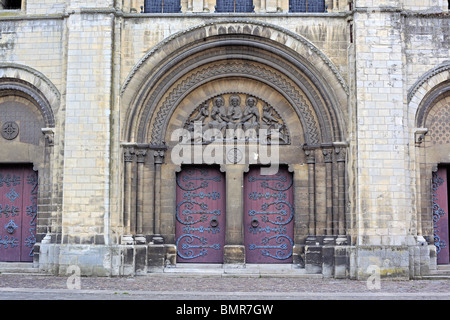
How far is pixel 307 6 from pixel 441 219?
6.60 m

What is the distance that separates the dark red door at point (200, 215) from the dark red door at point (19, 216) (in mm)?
3892

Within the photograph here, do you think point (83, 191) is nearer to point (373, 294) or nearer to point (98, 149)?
point (98, 149)

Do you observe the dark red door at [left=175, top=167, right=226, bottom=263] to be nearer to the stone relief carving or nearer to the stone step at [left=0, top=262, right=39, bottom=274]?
the stone relief carving

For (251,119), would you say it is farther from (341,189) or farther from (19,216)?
(19,216)

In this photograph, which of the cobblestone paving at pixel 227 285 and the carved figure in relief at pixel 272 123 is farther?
the carved figure in relief at pixel 272 123

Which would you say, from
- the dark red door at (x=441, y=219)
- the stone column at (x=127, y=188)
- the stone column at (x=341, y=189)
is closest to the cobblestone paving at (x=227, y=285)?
the stone column at (x=127, y=188)

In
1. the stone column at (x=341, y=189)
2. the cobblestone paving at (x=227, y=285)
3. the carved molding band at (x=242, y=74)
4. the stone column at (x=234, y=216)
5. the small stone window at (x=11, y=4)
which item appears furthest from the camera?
the small stone window at (x=11, y=4)

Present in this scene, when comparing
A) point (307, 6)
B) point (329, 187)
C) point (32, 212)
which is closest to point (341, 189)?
point (329, 187)

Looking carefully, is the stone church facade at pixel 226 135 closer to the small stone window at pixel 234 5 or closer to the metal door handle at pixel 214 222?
the small stone window at pixel 234 5

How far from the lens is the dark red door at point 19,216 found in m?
15.9

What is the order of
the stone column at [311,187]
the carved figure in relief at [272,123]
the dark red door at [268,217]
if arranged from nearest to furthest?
the stone column at [311,187], the dark red door at [268,217], the carved figure in relief at [272,123]

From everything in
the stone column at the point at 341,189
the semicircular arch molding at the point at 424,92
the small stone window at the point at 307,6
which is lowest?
the stone column at the point at 341,189

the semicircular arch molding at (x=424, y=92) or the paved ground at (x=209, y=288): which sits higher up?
the semicircular arch molding at (x=424, y=92)

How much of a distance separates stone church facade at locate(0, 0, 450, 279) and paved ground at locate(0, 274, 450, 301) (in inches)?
31.9
